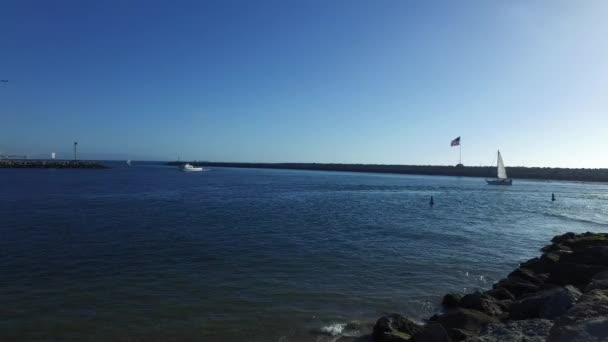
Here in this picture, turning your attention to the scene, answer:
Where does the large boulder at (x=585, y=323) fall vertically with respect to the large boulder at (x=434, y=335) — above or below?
above

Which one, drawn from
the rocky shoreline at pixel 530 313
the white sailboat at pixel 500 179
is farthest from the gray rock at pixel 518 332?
the white sailboat at pixel 500 179

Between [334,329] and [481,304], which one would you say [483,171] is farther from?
[334,329]

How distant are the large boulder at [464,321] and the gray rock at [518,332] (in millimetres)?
1002

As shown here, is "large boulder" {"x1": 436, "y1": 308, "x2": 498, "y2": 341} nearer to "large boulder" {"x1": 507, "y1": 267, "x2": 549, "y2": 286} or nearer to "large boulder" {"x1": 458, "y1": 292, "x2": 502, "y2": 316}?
"large boulder" {"x1": 458, "y1": 292, "x2": 502, "y2": 316}

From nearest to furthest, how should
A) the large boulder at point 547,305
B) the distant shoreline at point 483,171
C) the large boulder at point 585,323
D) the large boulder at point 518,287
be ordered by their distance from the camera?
the large boulder at point 585,323 < the large boulder at point 547,305 < the large boulder at point 518,287 < the distant shoreline at point 483,171

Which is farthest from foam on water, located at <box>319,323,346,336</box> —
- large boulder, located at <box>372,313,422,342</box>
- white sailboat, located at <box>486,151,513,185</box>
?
white sailboat, located at <box>486,151,513,185</box>

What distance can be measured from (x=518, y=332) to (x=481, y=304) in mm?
3274

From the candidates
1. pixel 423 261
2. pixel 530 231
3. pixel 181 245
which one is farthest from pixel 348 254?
pixel 530 231

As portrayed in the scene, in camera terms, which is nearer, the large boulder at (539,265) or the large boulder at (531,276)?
the large boulder at (531,276)

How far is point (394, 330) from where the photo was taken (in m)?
8.09

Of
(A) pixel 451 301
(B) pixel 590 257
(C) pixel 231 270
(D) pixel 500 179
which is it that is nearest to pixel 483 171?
(D) pixel 500 179

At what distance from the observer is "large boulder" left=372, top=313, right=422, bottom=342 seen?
25.7 ft

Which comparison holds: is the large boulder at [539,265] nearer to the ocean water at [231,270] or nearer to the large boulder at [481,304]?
the ocean water at [231,270]

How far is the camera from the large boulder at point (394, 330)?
25.7ft
